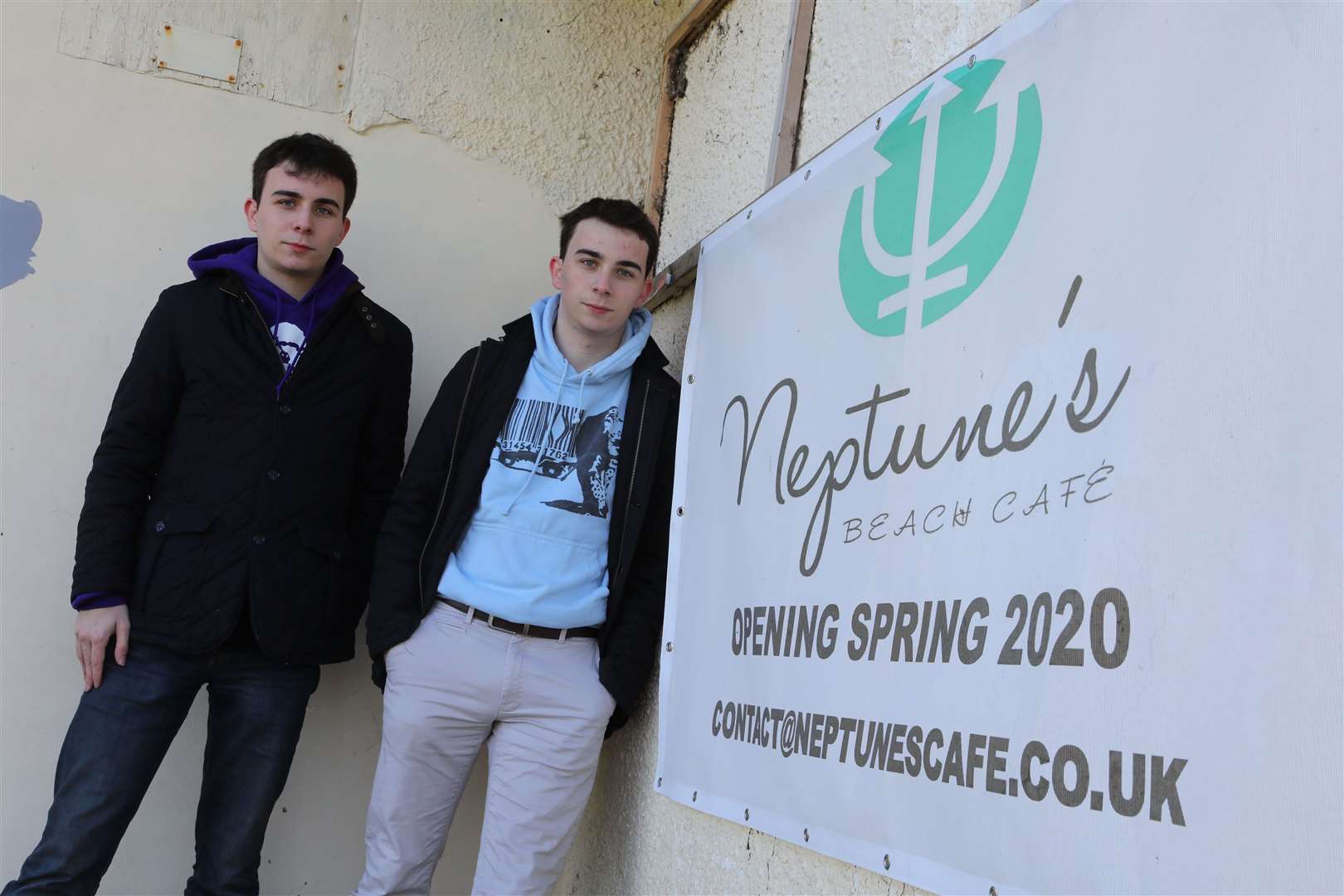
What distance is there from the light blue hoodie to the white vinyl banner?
489 millimetres

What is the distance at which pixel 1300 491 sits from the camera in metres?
0.98

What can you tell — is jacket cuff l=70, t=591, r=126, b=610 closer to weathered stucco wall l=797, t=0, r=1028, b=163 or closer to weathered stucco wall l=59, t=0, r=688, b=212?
weathered stucco wall l=59, t=0, r=688, b=212

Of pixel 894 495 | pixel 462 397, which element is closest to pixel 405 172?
pixel 462 397

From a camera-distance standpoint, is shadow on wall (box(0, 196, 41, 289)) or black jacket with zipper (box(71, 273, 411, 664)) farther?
shadow on wall (box(0, 196, 41, 289))

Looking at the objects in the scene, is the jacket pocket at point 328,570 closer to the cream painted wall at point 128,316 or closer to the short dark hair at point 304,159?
the cream painted wall at point 128,316

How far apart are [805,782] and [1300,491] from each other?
89cm

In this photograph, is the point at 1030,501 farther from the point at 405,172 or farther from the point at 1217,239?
the point at 405,172

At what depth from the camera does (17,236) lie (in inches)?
103

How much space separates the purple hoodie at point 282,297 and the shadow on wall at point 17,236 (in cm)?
39

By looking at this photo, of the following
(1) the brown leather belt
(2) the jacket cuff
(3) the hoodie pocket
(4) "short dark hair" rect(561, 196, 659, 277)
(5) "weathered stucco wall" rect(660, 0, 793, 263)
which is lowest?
(2) the jacket cuff

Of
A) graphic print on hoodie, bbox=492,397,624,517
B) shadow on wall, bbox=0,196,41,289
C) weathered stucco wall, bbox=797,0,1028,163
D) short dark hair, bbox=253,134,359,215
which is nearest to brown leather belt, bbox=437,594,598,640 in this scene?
graphic print on hoodie, bbox=492,397,624,517

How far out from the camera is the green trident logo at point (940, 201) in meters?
1.42

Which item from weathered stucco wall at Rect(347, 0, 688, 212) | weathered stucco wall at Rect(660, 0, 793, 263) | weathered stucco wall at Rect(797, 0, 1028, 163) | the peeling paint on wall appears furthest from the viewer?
weathered stucco wall at Rect(347, 0, 688, 212)

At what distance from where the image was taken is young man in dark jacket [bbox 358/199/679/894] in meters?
2.28
